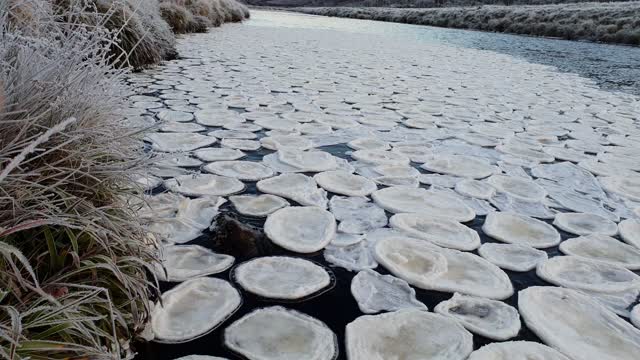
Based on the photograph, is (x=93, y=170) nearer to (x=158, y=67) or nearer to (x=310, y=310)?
(x=310, y=310)

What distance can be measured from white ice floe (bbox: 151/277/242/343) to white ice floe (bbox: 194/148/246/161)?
96 cm

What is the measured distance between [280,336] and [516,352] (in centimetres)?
52

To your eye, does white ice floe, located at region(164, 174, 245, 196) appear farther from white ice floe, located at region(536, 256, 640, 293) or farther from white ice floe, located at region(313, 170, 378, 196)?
white ice floe, located at region(536, 256, 640, 293)

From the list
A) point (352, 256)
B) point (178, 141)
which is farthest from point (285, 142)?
point (352, 256)

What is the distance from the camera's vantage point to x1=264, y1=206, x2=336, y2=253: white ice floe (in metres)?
1.43

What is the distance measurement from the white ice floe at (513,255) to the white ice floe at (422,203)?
0.65ft

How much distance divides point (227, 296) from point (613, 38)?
13385 millimetres

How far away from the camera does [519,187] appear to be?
6.57 feet

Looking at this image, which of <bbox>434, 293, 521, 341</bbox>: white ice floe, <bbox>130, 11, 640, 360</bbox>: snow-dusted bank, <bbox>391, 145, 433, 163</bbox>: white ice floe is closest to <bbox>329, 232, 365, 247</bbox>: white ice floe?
<bbox>130, 11, 640, 360</bbox>: snow-dusted bank

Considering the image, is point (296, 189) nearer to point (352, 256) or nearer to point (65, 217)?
point (352, 256)

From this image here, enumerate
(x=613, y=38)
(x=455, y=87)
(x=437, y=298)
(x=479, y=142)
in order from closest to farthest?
(x=437, y=298), (x=479, y=142), (x=455, y=87), (x=613, y=38)

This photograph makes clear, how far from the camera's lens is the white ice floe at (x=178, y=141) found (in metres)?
2.18

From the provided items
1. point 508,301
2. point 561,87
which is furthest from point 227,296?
point 561,87

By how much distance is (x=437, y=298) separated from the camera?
122 cm
